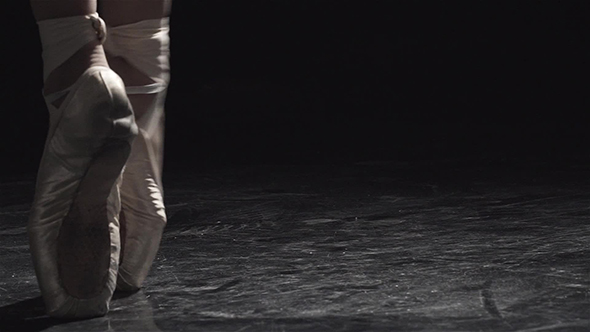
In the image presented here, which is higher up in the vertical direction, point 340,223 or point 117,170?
point 117,170

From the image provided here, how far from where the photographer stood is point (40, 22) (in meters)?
1.52

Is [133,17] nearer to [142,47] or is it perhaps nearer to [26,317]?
[142,47]

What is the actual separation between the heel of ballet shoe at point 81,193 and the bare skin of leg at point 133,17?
23cm

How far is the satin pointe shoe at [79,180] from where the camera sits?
1.43 m

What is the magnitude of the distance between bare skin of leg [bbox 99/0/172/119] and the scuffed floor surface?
300 millimetres

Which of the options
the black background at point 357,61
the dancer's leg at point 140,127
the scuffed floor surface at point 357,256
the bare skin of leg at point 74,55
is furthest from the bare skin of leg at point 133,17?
the black background at point 357,61

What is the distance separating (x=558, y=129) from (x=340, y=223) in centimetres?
201

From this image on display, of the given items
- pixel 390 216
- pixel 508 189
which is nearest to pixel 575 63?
pixel 508 189

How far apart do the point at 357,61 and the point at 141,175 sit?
365 centimetres

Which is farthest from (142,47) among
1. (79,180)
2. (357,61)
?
(357,61)

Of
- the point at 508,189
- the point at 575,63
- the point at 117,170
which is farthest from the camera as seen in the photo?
the point at 575,63

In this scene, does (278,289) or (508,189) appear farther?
(508,189)

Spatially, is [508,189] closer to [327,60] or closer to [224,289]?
[224,289]

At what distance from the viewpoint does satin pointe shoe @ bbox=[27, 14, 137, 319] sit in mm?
1426
